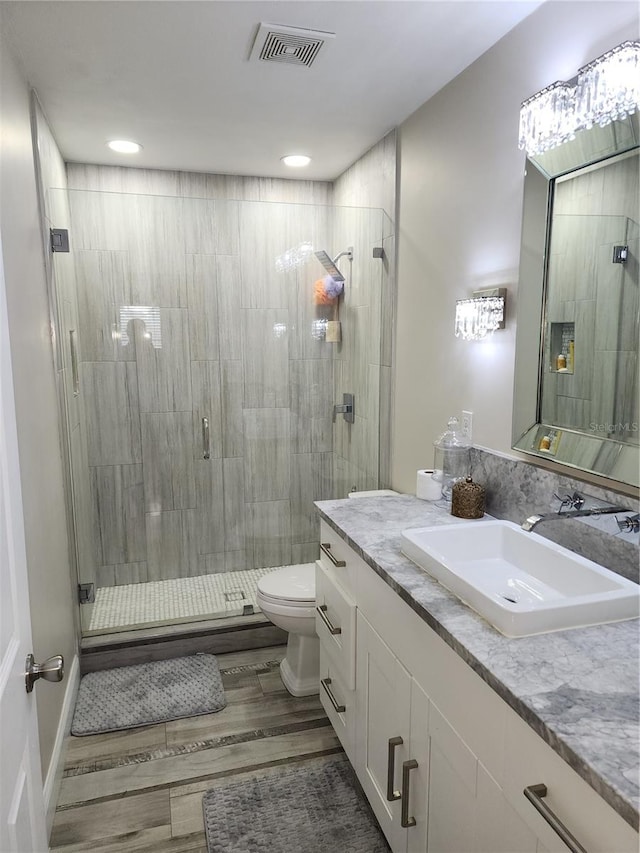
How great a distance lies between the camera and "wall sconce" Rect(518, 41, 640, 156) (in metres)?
1.34

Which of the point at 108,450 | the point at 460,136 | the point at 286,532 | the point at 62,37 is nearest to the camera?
the point at 62,37

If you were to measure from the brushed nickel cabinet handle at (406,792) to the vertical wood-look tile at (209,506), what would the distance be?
2.08 m

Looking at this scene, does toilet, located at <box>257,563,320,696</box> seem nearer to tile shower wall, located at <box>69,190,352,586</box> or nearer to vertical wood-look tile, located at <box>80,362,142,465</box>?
tile shower wall, located at <box>69,190,352,586</box>

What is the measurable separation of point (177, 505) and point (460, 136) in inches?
93.5

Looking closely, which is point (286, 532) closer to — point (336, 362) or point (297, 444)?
point (297, 444)

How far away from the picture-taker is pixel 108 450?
10.5 feet

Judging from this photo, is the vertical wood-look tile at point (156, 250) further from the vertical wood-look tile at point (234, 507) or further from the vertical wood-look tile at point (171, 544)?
the vertical wood-look tile at point (171, 544)

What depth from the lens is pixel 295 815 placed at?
6.19ft

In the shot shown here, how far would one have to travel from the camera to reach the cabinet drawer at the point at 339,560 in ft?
6.08

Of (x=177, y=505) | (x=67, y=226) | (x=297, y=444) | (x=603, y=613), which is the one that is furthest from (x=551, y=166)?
(x=177, y=505)

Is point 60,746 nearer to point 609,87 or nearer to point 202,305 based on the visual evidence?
point 202,305

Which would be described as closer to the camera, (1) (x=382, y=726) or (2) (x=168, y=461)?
(1) (x=382, y=726)

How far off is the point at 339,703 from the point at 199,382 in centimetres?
190

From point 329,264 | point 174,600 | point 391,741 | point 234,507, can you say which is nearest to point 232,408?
point 234,507
